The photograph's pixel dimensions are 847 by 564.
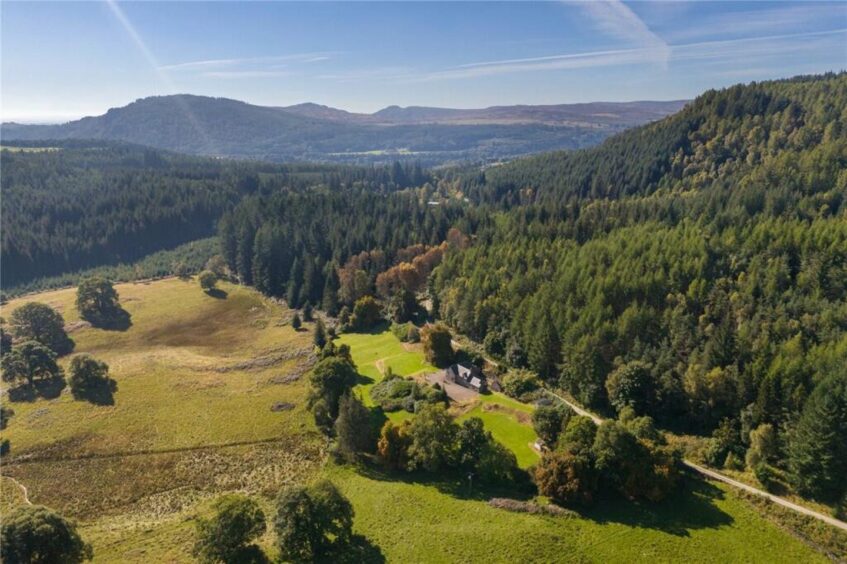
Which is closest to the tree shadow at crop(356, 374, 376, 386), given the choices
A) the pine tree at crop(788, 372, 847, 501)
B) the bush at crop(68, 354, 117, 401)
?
the bush at crop(68, 354, 117, 401)

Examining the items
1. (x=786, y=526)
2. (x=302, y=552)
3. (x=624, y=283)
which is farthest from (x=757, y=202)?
(x=302, y=552)

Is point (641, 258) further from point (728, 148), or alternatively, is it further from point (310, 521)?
point (728, 148)

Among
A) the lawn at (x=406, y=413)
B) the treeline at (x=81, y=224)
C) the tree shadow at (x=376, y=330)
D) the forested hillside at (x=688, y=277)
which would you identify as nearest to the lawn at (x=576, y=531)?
the forested hillside at (x=688, y=277)

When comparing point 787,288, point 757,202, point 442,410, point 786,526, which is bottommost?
point 786,526

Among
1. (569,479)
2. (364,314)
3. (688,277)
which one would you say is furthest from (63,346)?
(688,277)

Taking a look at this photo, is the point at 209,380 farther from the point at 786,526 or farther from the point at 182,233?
the point at 182,233

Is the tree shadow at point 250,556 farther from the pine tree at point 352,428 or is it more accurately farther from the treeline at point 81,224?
the treeline at point 81,224
